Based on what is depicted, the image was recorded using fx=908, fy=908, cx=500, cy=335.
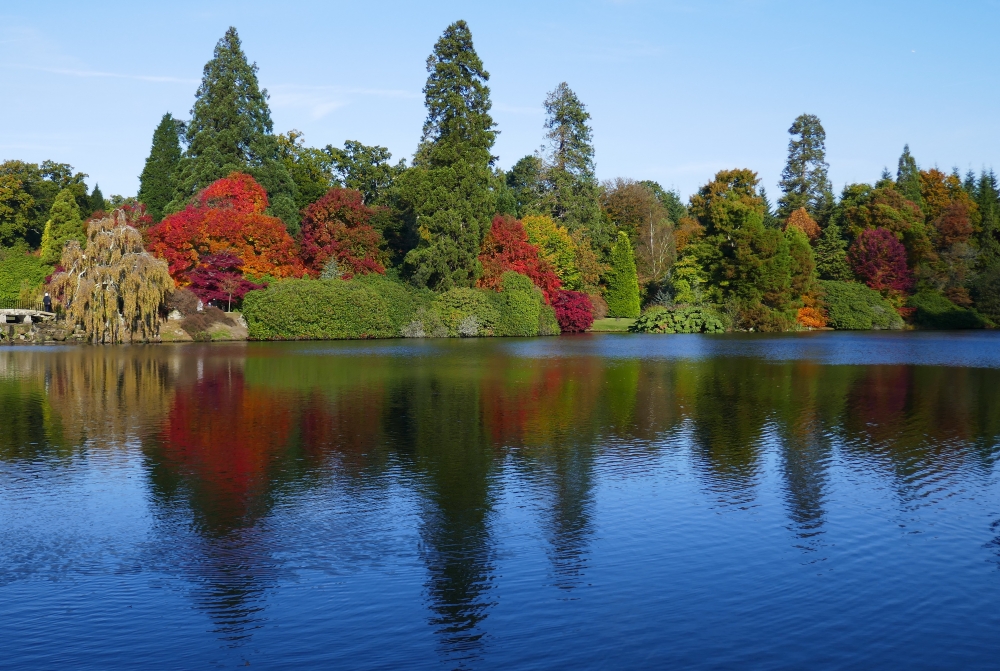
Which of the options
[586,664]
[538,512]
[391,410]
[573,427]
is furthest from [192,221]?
[586,664]

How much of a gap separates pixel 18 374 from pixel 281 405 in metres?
11.2

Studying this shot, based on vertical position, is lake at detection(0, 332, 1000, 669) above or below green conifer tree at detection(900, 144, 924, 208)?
below

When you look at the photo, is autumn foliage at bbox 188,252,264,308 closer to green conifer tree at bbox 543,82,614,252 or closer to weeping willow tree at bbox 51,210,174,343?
weeping willow tree at bbox 51,210,174,343

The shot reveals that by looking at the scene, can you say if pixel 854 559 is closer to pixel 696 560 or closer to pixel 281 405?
pixel 696 560

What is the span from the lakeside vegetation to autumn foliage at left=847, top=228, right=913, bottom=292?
14 cm

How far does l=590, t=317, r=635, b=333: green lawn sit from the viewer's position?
201ft

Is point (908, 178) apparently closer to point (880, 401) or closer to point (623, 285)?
point (623, 285)

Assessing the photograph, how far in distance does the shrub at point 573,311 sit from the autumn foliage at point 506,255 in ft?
4.77

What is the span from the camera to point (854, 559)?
27.6 ft

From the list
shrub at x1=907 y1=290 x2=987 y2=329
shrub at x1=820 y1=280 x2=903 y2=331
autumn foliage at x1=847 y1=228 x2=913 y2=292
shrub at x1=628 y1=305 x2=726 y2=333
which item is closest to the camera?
shrub at x1=628 y1=305 x2=726 y2=333

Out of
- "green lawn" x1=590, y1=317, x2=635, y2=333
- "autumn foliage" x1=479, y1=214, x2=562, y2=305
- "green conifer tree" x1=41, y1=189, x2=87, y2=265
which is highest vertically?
"green conifer tree" x1=41, y1=189, x2=87, y2=265

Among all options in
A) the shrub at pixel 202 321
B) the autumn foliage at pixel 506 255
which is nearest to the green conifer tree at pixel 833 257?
the autumn foliage at pixel 506 255

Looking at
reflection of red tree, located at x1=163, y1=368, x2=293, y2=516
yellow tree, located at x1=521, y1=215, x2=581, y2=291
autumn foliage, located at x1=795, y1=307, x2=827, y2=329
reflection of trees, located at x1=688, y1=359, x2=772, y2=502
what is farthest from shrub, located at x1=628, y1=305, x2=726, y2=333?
reflection of red tree, located at x1=163, y1=368, x2=293, y2=516

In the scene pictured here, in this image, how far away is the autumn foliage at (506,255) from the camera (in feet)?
180
